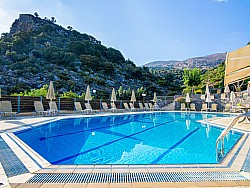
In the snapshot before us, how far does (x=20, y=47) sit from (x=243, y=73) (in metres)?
33.0

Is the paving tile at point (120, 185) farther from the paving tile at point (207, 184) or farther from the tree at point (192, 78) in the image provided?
the tree at point (192, 78)

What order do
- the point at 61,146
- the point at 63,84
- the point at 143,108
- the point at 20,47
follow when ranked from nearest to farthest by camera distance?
the point at 61,146
the point at 143,108
the point at 63,84
the point at 20,47

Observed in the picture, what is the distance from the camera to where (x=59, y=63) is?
102ft

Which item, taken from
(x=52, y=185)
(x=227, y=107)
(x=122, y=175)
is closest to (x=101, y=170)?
(x=122, y=175)

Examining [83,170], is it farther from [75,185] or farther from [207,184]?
[207,184]

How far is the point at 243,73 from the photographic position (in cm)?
388

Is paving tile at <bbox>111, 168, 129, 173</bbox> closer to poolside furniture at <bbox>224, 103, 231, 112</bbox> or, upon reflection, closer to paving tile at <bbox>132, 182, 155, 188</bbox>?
paving tile at <bbox>132, 182, 155, 188</bbox>

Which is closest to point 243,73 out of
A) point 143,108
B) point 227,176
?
point 227,176

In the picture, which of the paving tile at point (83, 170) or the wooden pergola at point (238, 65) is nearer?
the paving tile at point (83, 170)

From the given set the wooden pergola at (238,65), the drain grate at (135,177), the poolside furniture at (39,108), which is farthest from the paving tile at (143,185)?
the poolside furniture at (39,108)

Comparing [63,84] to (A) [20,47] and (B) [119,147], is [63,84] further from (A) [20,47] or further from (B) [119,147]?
(B) [119,147]

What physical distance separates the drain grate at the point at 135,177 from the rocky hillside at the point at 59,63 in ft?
71.7

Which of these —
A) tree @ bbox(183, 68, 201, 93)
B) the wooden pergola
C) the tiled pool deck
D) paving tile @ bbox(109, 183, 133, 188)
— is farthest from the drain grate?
tree @ bbox(183, 68, 201, 93)

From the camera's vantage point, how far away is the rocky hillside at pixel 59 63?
25422 mm
